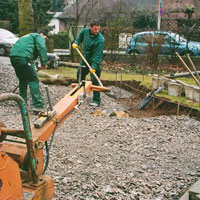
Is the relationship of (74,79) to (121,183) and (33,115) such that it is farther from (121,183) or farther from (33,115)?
(121,183)

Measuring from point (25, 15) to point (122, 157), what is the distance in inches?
304

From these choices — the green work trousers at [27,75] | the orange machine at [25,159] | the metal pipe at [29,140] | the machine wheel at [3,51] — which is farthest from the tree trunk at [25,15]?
the metal pipe at [29,140]

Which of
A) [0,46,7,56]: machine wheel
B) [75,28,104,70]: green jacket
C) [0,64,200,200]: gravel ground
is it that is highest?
[75,28,104,70]: green jacket

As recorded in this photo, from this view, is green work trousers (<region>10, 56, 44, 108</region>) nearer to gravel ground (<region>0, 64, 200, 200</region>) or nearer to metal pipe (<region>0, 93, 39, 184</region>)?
gravel ground (<region>0, 64, 200, 200</region>)

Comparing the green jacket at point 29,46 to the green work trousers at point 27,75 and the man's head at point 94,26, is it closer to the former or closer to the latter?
the green work trousers at point 27,75

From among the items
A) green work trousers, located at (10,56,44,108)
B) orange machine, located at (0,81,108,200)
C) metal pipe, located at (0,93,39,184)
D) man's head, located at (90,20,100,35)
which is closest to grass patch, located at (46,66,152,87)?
man's head, located at (90,20,100,35)

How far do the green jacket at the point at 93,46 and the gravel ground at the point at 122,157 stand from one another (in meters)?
1.13

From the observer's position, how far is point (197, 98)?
781 cm

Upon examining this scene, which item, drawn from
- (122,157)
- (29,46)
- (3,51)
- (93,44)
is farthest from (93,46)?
(3,51)

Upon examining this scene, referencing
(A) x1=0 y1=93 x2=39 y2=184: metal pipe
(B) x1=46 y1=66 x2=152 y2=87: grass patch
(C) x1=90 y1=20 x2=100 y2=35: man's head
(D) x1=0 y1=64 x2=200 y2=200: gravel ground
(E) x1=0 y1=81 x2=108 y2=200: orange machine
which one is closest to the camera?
(E) x1=0 y1=81 x2=108 y2=200: orange machine

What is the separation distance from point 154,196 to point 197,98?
4530 mm

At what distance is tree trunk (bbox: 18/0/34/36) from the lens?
10922 mm

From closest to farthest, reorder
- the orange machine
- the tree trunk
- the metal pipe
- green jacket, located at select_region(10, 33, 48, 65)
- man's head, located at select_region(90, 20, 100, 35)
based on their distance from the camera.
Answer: the orange machine, the metal pipe, green jacket, located at select_region(10, 33, 48, 65), man's head, located at select_region(90, 20, 100, 35), the tree trunk

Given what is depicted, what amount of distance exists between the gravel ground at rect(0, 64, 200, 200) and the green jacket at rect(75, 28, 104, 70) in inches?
44.6
